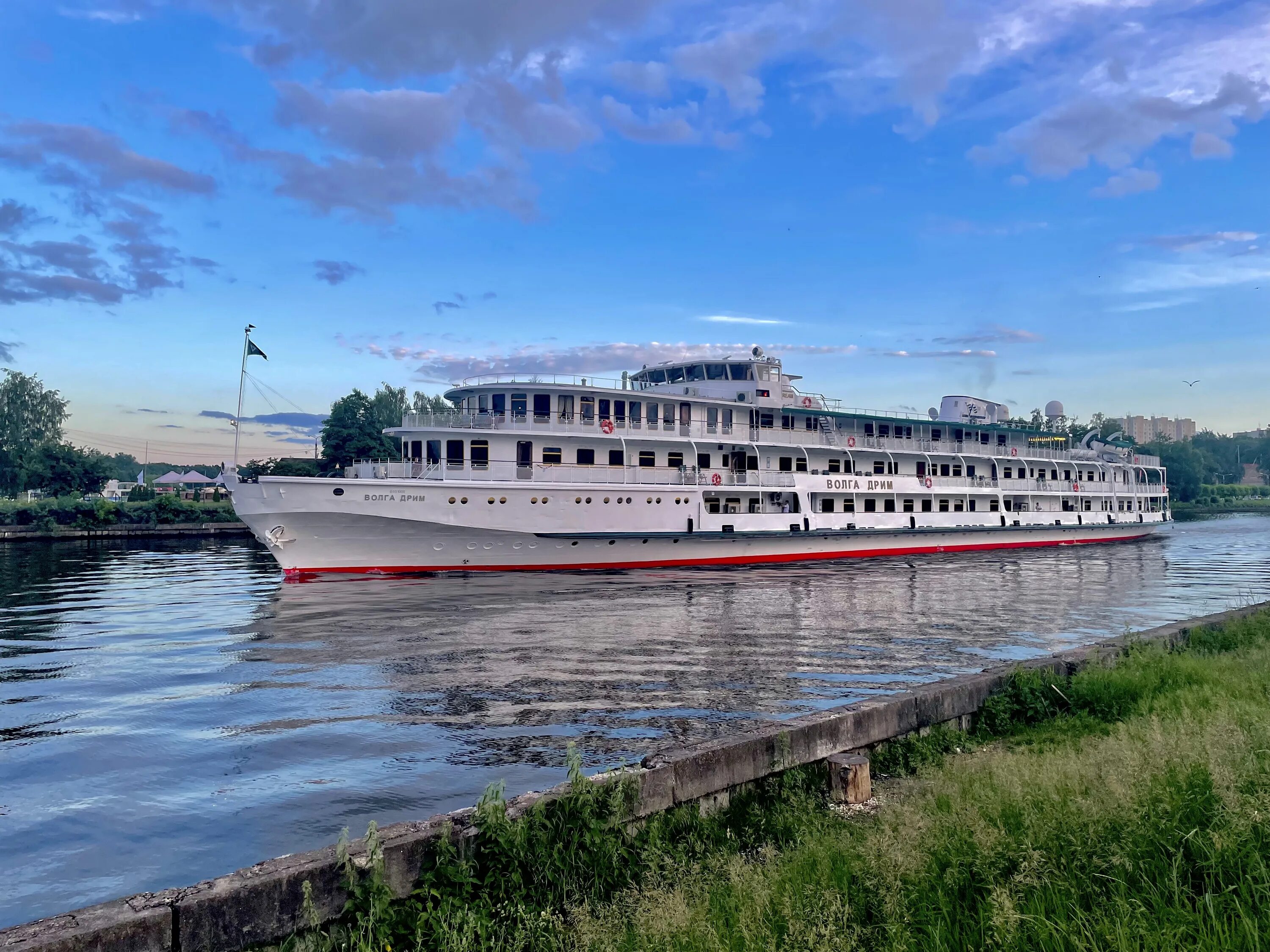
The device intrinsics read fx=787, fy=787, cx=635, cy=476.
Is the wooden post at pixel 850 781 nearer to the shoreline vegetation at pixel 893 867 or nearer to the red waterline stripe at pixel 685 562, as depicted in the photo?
the shoreline vegetation at pixel 893 867

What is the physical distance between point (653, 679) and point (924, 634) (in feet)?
25.4

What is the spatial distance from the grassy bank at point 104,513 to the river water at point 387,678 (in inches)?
1338

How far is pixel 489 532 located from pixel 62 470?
65.6 metres

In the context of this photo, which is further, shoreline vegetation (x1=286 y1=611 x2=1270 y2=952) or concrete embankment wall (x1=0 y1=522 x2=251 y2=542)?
concrete embankment wall (x1=0 y1=522 x2=251 y2=542)

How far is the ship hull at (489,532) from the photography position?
26.1 meters

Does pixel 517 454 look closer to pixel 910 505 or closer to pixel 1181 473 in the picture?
pixel 910 505

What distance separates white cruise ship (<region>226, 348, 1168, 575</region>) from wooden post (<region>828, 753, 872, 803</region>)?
847 inches

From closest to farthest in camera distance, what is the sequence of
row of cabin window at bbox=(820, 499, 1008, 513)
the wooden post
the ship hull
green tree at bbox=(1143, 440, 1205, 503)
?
the wooden post → the ship hull → row of cabin window at bbox=(820, 499, 1008, 513) → green tree at bbox=(1143, 440, 1205, 503)

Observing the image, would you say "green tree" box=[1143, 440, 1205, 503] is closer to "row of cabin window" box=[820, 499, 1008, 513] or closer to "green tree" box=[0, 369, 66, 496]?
"row of cabin window" box=[820, 499, 1008, 513]

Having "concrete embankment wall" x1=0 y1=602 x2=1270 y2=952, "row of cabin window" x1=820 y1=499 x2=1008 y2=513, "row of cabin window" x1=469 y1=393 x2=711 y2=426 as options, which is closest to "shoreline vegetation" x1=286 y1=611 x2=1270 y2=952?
"concrete embankment wall" x1=0 y1=602 x2=1270 y2=952

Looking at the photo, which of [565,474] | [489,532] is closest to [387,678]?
[489,532]

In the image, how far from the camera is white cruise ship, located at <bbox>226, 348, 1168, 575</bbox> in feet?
87.9

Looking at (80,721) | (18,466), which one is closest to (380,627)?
(80,721)

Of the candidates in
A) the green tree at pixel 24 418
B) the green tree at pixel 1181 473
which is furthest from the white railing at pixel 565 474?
the green tree at pixel 1181 473
